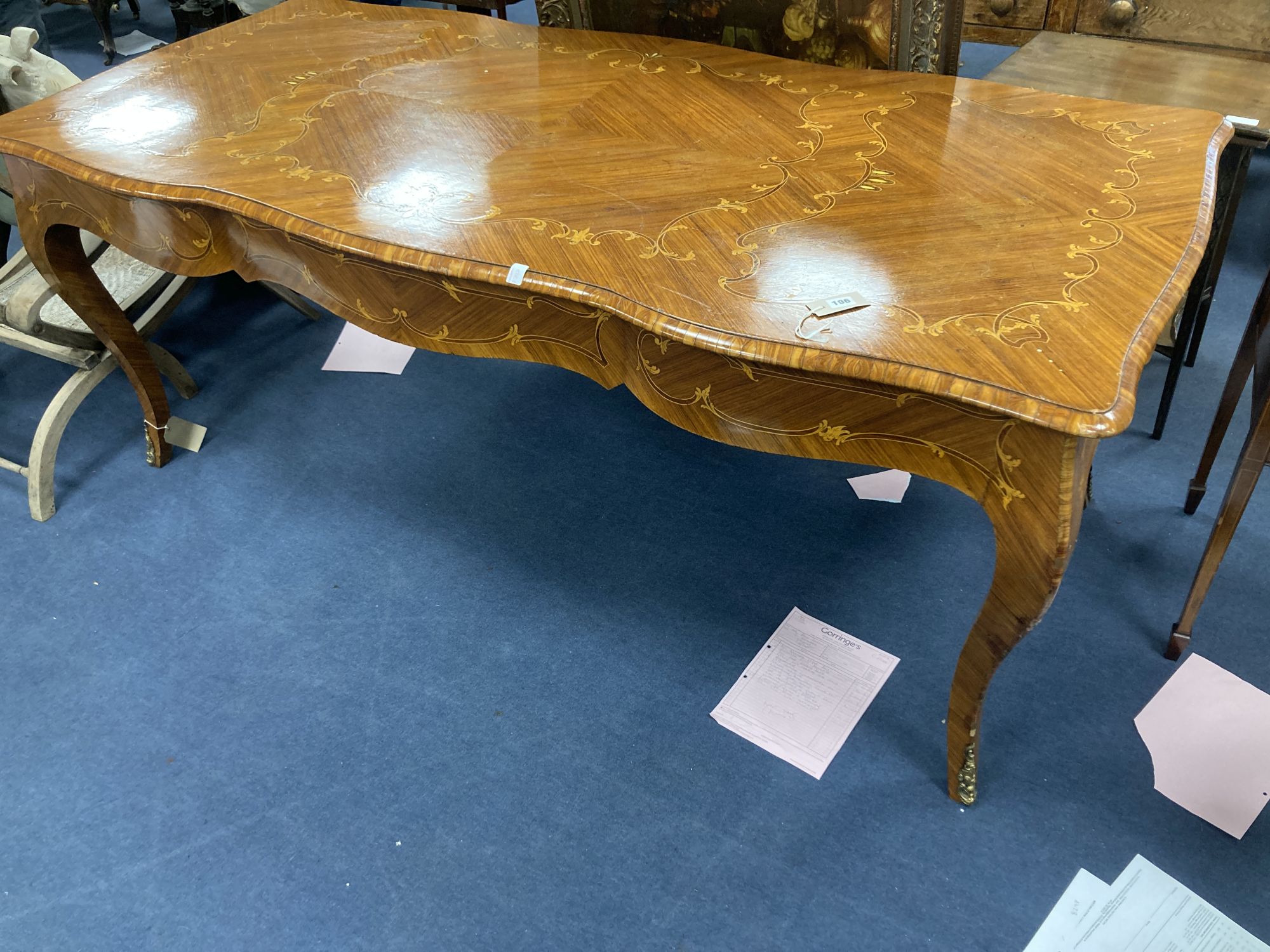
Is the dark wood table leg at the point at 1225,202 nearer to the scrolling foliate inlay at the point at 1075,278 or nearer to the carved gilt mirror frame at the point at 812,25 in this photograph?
the scrolling foliate inlay at the point at 1075,278

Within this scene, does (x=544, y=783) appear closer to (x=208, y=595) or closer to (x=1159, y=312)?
(x=208, y=595)

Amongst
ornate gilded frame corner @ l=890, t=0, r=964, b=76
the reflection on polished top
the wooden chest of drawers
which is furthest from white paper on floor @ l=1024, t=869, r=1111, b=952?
the wooden chest of drawers

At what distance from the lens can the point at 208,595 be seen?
1.93m

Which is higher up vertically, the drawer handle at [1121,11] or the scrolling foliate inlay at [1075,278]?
the drawer handle at [1121,11]

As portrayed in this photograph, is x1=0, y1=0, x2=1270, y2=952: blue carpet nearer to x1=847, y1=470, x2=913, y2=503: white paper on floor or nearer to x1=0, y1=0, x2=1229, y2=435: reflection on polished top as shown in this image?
x1=847, y1=470, x2=913, y2=503: white paper on floor

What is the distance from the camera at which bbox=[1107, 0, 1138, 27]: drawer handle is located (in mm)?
2736

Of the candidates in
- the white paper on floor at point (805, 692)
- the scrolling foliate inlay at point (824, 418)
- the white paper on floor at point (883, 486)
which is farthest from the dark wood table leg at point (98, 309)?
the white paper on floor at point (883, 486)

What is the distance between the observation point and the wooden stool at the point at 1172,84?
187 centimetres

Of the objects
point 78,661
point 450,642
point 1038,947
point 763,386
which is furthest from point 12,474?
point 1038,947

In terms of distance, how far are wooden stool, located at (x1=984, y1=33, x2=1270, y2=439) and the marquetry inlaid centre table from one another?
53cm

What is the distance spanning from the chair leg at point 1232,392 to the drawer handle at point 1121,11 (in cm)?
144

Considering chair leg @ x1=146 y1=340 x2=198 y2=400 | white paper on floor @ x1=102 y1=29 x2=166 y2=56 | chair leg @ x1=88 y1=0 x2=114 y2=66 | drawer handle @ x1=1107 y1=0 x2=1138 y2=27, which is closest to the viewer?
chair leg @ x1=146 y1=340 x2=198 y2=400

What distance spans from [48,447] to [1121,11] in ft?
10.7

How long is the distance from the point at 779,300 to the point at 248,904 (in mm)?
1262
